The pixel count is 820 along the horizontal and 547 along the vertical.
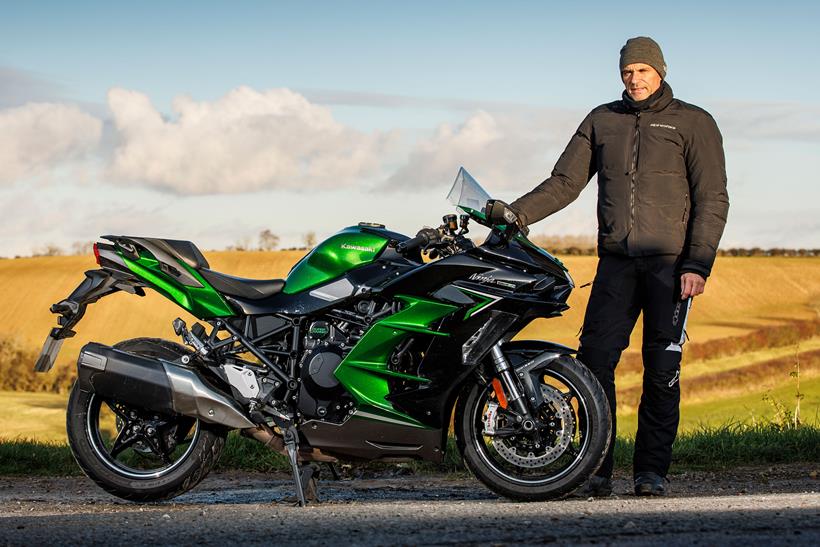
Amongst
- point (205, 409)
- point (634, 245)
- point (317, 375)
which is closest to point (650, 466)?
point (634, 245)

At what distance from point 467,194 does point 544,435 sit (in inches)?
54.5

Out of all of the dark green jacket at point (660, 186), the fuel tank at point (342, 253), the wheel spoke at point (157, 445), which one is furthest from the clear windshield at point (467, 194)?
the wheel spoke at point (157, 445)

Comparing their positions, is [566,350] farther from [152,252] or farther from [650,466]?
[152,252]

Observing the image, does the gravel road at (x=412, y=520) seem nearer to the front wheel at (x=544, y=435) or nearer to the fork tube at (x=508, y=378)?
the front wheel at (x=544, y=435)

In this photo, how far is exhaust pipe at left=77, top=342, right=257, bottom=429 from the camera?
6.05 metres

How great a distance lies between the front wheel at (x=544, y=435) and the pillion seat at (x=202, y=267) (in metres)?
1.24

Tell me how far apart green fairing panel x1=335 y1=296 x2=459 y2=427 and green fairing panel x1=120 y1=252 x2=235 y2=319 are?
78cm

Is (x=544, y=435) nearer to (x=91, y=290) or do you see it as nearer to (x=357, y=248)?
(x=357, y=248)

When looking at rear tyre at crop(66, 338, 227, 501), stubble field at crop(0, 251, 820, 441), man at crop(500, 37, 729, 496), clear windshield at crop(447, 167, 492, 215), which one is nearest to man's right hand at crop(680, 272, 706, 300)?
man at crop(500, 37, 729, 496)

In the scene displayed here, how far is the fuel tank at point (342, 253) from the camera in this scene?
592 centimetres

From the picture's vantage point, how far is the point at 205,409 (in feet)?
19.9

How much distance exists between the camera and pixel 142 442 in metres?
6.35

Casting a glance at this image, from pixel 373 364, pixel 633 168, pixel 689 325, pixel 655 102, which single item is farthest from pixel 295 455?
pixel 689 325

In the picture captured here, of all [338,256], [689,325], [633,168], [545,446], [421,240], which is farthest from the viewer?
[689,325]
